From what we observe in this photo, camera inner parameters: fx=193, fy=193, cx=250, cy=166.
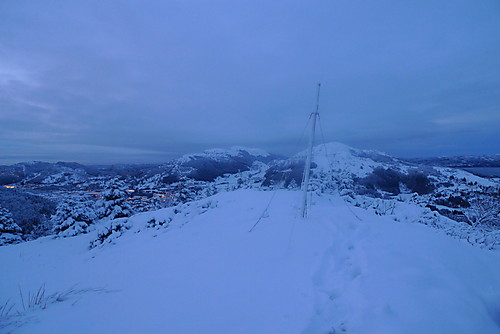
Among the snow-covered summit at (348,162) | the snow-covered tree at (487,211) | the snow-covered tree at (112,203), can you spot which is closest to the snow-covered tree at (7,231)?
the snow-covered tree at (112,203)

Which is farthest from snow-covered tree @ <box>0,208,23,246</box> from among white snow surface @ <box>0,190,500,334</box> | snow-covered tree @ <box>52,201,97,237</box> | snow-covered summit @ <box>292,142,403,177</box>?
snow-covered summit @ <box>292,142,403,177</box>

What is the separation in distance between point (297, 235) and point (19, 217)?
2135 inches

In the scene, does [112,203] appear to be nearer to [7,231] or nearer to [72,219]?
[72,219]

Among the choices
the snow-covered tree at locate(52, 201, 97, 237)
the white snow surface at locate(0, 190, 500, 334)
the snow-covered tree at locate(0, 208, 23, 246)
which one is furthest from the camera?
the snow-covered tree at locate(0, 208, 23, 246)

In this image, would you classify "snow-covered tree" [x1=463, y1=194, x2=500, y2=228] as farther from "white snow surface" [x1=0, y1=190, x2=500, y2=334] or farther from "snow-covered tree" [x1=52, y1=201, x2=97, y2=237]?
"snow-covered tree" [x1=52, y1=201, x2=97, y2=237]

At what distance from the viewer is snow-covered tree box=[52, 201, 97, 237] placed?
51.6ft

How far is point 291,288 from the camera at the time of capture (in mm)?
3719

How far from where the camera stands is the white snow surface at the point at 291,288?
272cm

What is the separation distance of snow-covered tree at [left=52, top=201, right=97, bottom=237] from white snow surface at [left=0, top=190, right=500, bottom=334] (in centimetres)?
1071

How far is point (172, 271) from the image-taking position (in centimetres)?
474

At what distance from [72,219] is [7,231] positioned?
780 cm

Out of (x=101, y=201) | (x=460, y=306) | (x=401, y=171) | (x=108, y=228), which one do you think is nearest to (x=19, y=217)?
(x=101, y=201)

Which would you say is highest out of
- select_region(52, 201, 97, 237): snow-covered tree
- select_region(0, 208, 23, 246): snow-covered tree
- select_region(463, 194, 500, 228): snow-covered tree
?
→ select_region(463, 194, 500, 228): snow-covered tree

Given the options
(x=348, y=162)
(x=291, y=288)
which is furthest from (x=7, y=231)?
(x=348, y=162)
